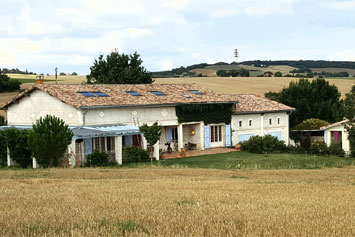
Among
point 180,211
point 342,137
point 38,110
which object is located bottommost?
point 342,137

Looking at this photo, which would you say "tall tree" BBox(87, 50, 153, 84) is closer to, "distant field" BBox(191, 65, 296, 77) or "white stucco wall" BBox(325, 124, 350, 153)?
"white stucco wall" BBox(325, 124, 350, 153)

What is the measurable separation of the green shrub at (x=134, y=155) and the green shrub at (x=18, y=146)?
5.20 metres

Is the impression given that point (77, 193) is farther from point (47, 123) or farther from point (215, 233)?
point (47, 123)

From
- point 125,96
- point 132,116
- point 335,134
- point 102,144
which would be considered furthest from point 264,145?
point 102,144

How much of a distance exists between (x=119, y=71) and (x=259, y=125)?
22720 mm

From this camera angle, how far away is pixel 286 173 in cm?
2288

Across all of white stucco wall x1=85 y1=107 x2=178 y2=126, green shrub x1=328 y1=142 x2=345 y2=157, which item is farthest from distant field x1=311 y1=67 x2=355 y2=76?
white stucco wall x1=85 y1=107 x2=178 y2=126

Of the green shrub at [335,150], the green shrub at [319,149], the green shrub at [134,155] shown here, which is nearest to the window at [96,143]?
the green shrub at [134,155]

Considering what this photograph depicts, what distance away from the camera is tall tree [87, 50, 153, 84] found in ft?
197

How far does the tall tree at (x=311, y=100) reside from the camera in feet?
167

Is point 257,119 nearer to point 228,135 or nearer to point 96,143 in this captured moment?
point 228,135

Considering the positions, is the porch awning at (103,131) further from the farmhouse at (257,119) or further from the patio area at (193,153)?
the farmhouse at (257,119)

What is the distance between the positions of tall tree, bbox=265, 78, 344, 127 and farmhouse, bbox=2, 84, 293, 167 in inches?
230

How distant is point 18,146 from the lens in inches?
1192
